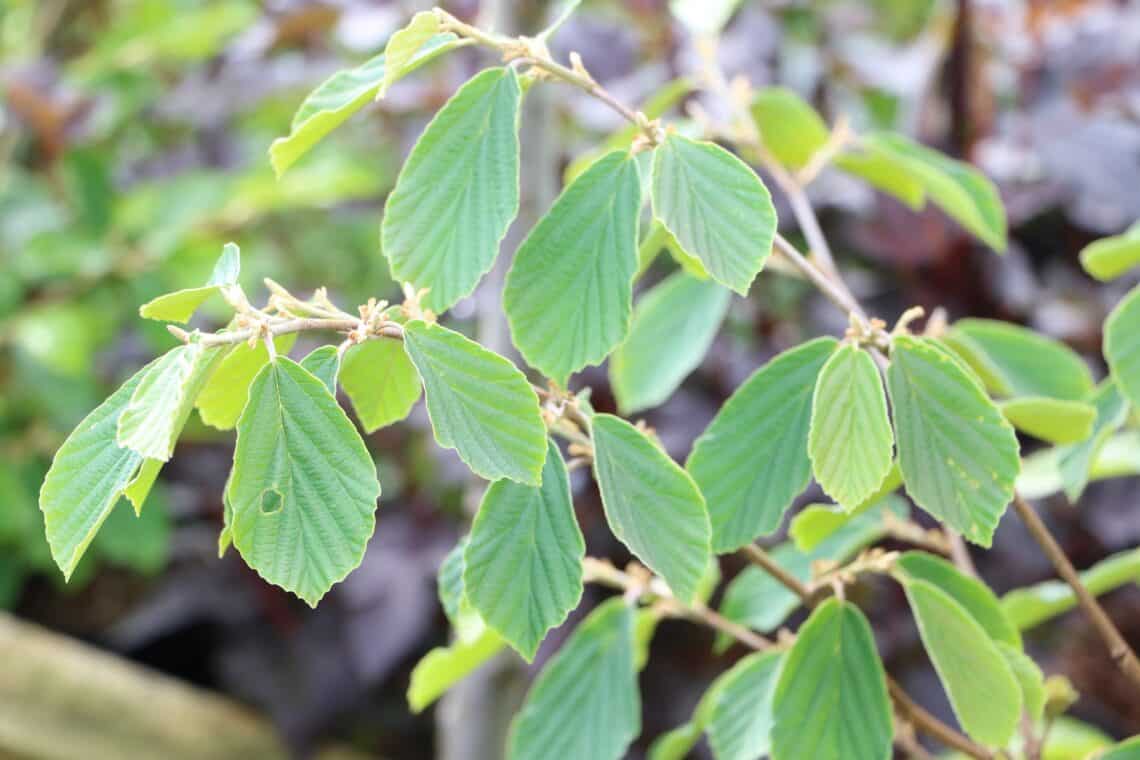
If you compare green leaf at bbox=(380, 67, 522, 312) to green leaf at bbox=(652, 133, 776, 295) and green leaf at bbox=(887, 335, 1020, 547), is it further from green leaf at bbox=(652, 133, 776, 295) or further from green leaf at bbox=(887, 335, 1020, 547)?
green leaf at bbox=(887, 335, 1020, 547)

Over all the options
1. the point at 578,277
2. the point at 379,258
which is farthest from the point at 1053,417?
the point at 379,258

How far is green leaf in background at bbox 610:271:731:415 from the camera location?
0.82m

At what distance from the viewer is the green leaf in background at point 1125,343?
23.2 inches

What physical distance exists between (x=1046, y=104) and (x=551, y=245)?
1.42 m

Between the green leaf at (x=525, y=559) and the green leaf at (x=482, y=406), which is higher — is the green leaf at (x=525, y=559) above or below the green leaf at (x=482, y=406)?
below

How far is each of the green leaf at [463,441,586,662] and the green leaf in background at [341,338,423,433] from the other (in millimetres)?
84

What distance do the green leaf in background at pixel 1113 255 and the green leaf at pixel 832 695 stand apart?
25cm

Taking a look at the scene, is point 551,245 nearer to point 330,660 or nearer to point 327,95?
point 327,95

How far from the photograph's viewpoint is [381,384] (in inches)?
22.5

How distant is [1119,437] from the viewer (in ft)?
2.75

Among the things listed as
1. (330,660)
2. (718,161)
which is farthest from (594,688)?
(330,660)

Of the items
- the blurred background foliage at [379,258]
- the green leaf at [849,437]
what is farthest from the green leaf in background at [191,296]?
the blurred background foliage at [379,258]

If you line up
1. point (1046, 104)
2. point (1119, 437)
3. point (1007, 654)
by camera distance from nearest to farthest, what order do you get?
point (1007, 654), point (1119, 437), point (1046, 104)

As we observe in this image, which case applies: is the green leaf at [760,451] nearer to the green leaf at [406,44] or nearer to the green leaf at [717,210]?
the green leaf at [717,210]
